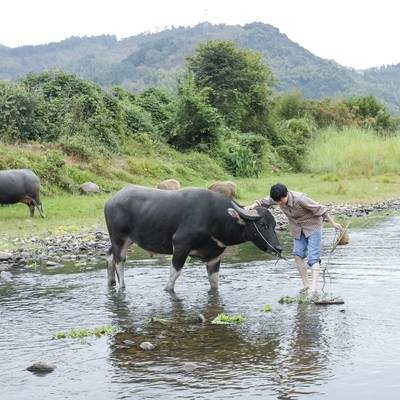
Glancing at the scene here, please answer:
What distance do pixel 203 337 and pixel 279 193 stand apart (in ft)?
7.54

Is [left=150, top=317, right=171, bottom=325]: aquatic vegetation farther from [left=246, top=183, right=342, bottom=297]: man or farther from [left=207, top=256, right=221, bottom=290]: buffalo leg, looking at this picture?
[left=246, top=183, right=342, bottom=297]: man

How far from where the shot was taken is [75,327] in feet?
27.9

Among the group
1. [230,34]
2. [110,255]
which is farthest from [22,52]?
[110,255]

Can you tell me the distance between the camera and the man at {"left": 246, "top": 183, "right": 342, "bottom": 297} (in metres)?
9.51

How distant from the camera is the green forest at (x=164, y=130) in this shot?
27906 millimetres

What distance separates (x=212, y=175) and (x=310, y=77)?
330ft

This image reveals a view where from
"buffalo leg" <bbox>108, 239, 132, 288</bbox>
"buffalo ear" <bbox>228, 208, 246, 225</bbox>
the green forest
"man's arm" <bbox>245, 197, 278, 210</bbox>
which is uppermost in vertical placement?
the green forest

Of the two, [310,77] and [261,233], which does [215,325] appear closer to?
[261,233]

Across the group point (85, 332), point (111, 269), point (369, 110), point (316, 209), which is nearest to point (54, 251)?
point (111, 269)

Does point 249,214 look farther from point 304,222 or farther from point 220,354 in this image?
point 220,354

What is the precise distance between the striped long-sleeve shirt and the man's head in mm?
116

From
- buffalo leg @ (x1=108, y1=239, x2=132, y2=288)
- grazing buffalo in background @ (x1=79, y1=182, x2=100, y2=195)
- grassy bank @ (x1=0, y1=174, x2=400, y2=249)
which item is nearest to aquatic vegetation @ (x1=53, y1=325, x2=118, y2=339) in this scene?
buffalo leg @ (x1=108, y1=239, x2=132, y2=288)

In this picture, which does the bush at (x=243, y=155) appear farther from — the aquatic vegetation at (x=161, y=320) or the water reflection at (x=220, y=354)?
the aquatic vegetation at (x=161, y=320)

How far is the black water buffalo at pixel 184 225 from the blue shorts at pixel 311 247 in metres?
0.29
